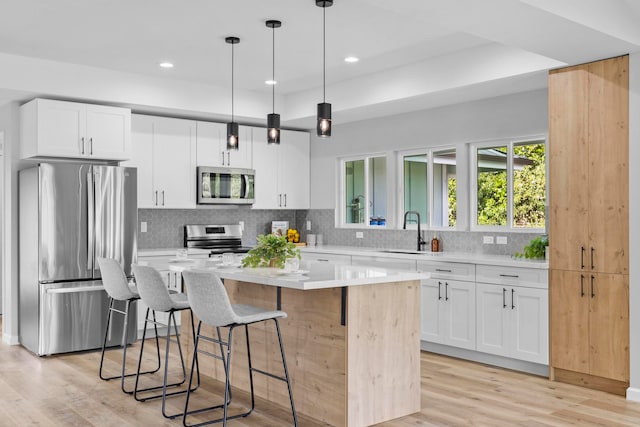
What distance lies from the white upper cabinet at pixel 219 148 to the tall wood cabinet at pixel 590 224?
11.9 ft

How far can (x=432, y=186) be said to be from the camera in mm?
6449

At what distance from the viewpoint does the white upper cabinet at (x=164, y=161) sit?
6430 mm

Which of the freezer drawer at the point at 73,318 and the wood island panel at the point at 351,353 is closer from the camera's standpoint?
the wood island panel at the point at 351,353

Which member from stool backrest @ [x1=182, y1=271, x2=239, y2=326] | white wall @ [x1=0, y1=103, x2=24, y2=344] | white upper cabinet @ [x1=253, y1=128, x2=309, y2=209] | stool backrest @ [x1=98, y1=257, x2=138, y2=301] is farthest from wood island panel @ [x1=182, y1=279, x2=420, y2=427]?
white upper cabinet @ [x1=253, y1=128, x2=309, y2=209]

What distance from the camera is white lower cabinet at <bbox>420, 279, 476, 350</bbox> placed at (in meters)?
5.30

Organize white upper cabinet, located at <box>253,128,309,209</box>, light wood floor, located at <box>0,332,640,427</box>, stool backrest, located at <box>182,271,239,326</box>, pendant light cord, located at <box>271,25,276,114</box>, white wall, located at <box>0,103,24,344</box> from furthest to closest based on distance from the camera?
white upper cabinet, located at <box>253,128,309,209</box> → white wall, located at <box>0,103,24,344</box> → pendant light cord, located at <box>271,25,276,114</box> → light wood floor, located at <box>0,332,640,427</box> → stool backrest, located at <box>182,271,239,326</box>

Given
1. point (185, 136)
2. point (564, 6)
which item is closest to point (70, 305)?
point (185, 136)

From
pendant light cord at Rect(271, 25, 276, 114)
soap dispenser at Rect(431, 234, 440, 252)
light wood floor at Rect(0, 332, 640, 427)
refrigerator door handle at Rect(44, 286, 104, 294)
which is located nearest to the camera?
light wood floor at Rect(0, 332, 640, 427)

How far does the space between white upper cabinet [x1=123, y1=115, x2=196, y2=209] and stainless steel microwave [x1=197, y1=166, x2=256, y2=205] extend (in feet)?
0.34

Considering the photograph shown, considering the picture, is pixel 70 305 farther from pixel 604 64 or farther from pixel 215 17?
pixel 604 64

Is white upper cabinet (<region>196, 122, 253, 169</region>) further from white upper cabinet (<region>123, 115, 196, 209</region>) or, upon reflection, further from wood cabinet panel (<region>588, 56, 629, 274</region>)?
wood cabinet panel (<region>588, 56, 629, 274</region>)

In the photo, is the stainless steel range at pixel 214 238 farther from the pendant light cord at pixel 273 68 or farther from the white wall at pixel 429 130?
the pendant light cord at pixel 273 68

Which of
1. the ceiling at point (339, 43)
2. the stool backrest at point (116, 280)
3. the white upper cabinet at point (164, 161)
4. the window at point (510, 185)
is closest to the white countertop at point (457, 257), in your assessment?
the window at point (510, 185)

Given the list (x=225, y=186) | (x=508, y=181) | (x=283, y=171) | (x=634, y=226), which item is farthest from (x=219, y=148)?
(x=634, y=226)
